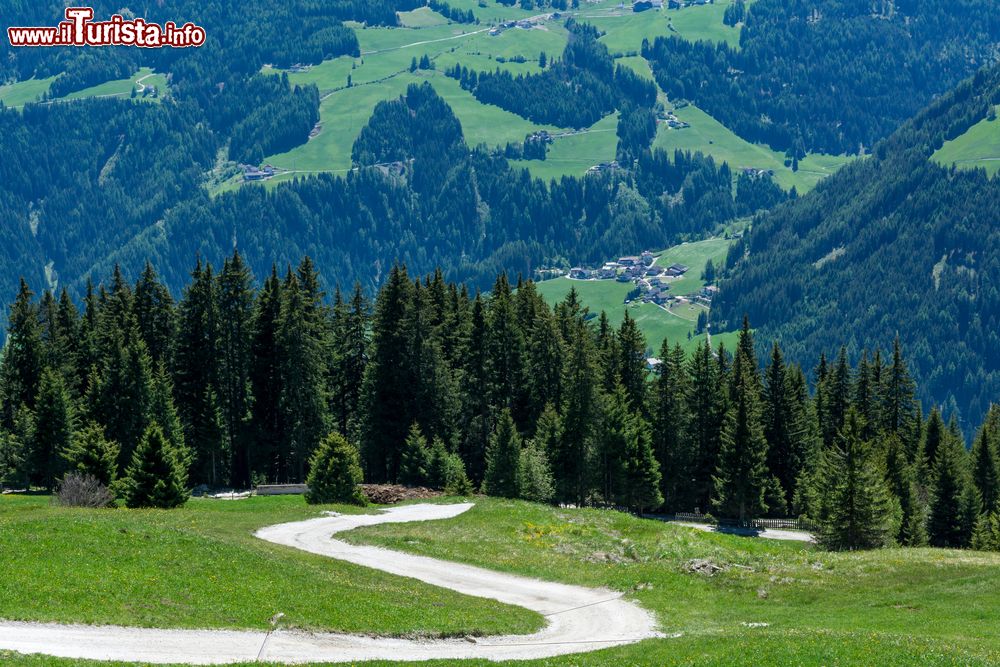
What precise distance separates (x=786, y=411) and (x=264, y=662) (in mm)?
96372

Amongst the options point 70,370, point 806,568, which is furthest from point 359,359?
point 806,568

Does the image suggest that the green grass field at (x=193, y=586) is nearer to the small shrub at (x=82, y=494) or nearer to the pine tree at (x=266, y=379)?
the small shrub at (x=82, y=494)

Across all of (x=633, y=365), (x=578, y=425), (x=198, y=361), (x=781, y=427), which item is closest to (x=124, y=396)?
(x=198, y=361)

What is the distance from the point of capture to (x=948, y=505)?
371 feet

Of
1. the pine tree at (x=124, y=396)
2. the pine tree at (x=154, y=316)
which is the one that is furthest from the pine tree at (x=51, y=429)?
the pine tree at (x=154, y=316)

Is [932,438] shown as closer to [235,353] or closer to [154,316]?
[235,353]

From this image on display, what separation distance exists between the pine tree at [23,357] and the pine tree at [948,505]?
281 feet

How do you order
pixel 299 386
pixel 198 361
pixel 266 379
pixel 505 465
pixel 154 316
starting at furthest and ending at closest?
1. pixel 154 316
2. pixel 266 379
3. pixel 198 361
4. pixel 299 386
5. pixel 505 465

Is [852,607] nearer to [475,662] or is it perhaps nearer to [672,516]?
[475,662]

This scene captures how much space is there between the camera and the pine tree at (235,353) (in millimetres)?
105812

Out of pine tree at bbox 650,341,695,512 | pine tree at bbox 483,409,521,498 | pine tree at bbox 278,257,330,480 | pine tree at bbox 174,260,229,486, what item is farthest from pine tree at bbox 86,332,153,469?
pine tree at bbox 650,341,695,512

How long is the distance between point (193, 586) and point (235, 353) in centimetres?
6395

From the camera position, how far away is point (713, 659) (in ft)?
124

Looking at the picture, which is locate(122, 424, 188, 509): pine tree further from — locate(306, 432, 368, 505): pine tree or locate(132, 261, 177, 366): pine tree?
locate(132, 261, 177, 366): pine tree
